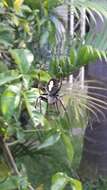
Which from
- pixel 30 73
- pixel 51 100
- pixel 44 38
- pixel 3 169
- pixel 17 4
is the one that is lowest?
pixel 3 169

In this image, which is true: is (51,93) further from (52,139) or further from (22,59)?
(22,59)

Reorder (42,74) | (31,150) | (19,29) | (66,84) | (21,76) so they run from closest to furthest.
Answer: (21,76) < (42,74) < (19,29) < (66,84) < (31,150)

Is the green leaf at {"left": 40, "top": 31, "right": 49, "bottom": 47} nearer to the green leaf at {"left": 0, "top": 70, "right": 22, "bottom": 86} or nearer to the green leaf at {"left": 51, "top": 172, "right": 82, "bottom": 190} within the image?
the green leaf at {"left": 0, "top": 70, "right": 22, "bottom": 86}

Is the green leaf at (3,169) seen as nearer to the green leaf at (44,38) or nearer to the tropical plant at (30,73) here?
the tropical plant at (30,73)

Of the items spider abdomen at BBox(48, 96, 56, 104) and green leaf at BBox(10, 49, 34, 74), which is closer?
green leaf at BBox(10, 49, 34, 74)

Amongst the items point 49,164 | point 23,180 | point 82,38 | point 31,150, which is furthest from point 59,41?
point 49,164

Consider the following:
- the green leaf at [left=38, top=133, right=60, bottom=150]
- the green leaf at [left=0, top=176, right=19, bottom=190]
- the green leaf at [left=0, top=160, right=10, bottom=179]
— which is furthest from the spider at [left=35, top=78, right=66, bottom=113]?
the green leaf at [left=0, top=160, right=10, bottom=179]

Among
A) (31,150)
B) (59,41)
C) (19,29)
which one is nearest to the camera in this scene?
(19,29)

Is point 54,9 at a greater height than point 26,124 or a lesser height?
greater

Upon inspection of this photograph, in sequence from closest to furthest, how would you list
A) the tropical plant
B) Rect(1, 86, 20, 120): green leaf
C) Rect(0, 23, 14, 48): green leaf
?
Rect(1, 86, 20, 120): green leaf → the tropical plant → Rect(0, 23, 14, 48): green leaf

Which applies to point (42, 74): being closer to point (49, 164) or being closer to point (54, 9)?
point (54, 9)

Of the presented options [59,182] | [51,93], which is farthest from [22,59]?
[59,182]
